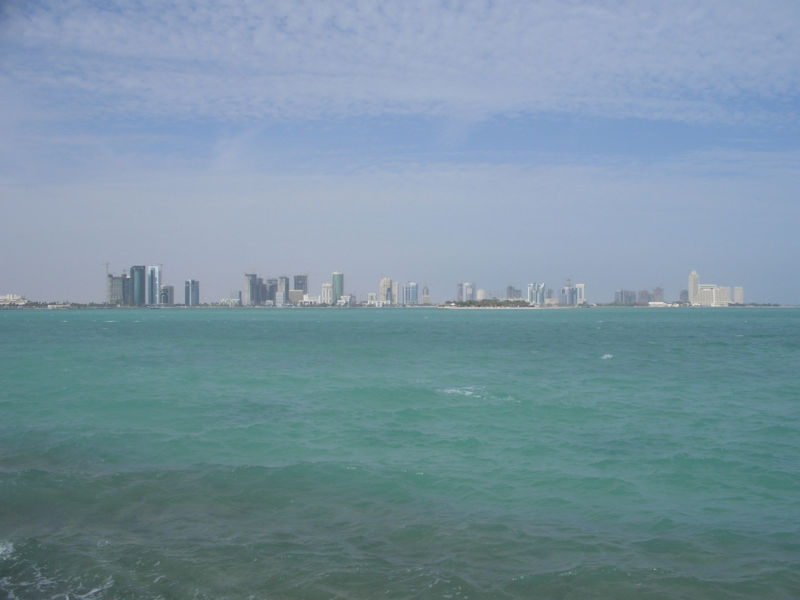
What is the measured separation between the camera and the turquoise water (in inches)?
360

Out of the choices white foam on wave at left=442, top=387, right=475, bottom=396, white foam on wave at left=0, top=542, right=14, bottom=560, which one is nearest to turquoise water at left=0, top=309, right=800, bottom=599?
white foam on wave at left=0, top=542, right=14, bottom=560

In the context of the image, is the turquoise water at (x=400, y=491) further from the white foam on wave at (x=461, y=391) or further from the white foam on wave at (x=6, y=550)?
the white foam on wave at (x=461, y=391)

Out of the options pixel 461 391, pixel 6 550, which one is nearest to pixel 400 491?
pixel 6 550

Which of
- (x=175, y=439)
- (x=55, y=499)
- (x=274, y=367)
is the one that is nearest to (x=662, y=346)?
(x=274, y=367)

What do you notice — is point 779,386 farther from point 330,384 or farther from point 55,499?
point 55,499

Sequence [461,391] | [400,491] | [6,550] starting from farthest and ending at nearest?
[461,391] < [400,491] < [6,550]

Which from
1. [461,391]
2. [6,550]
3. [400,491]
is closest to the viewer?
[6,550]

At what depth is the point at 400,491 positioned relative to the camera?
13484 mm

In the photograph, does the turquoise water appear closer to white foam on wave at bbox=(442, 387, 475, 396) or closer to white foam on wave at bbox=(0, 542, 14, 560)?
white foam on wave at bbox=(0, 542, 14, 560)

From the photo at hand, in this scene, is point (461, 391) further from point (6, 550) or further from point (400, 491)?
point (6, 550)

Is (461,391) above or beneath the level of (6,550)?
beneath

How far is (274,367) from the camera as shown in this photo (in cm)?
3994

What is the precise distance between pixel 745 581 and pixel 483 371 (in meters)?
28.2

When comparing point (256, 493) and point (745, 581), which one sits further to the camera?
point (256, 493)
